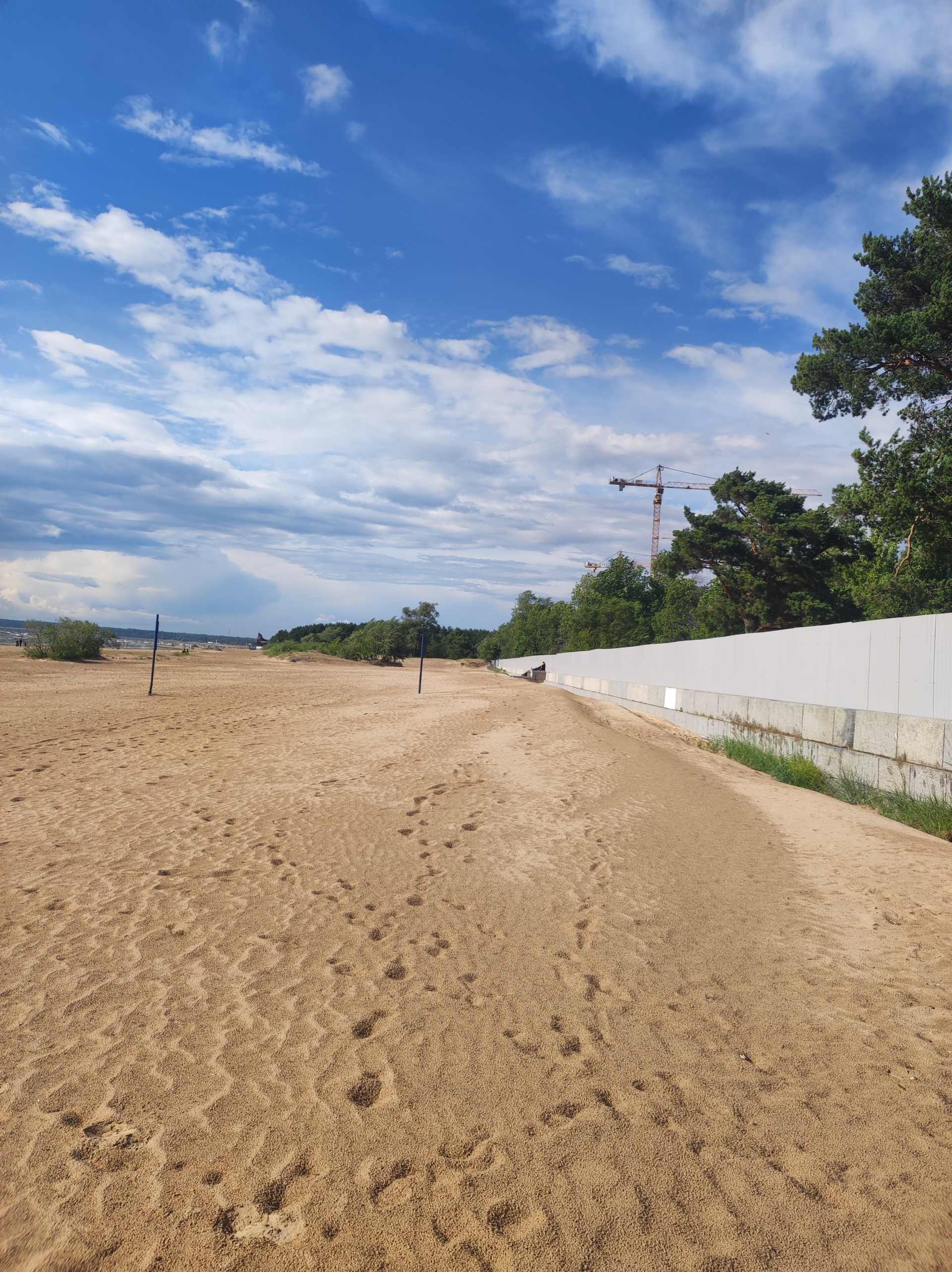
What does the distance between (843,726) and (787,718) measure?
202 centimetres

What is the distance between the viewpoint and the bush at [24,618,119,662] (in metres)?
36.6

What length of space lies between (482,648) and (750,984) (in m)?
94.9

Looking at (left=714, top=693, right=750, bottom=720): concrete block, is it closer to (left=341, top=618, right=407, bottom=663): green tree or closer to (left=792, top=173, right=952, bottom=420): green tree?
(left=792, top=173, right=952, bottom=420): green tree

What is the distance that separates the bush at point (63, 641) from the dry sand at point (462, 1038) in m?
32.4

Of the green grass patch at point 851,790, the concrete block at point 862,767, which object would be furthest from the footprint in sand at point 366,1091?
the concrete block at point 862,767

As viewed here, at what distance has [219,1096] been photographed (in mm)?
3260

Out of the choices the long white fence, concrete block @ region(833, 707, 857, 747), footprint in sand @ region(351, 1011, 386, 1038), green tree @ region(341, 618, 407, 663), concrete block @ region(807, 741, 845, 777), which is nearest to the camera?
footprint in sand @ region(351, 1011, 386, 1038)

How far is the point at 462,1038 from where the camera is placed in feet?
12.9

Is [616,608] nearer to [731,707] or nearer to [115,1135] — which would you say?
[731,707]

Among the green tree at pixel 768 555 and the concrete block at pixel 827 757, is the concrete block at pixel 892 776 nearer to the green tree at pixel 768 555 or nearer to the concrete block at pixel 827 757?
the concrete block at pixel 827 757

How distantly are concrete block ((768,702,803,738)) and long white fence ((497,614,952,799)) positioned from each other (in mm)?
22

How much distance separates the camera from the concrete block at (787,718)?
43.3ft

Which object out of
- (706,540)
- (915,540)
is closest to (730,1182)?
(915,540)

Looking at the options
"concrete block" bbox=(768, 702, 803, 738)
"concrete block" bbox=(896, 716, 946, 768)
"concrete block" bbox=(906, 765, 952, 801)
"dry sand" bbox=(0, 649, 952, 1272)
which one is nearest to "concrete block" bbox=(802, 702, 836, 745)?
"concrete block" bbox=(768, 702, 803, 738)
